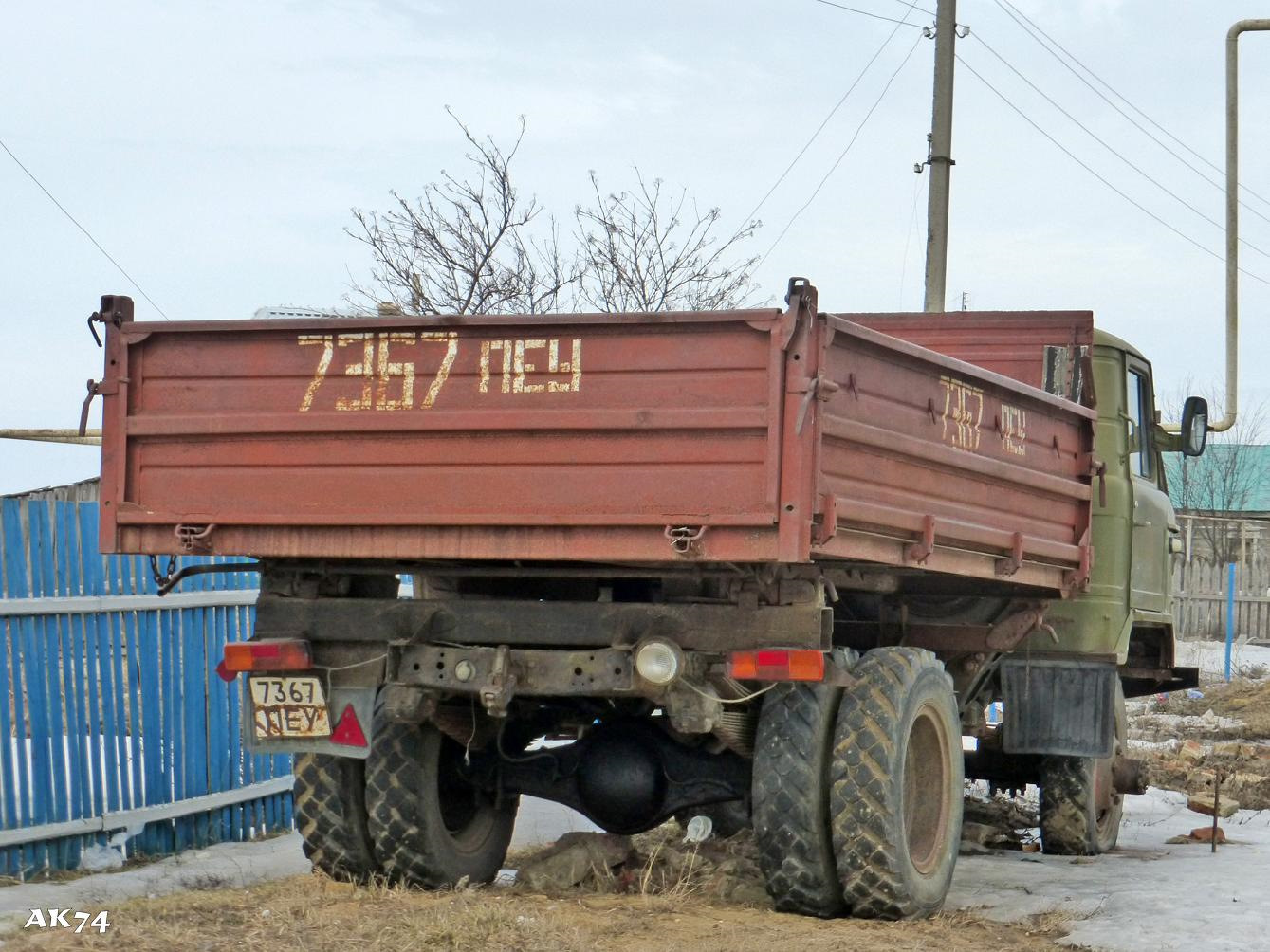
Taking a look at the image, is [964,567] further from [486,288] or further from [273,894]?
[486,288]

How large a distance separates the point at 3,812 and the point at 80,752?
1.90ft

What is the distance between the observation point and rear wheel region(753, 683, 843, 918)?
6.23 metres

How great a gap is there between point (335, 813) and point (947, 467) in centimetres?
287

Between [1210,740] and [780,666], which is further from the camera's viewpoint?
A: [1210,740]

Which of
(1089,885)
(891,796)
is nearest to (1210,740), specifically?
(1089,885)

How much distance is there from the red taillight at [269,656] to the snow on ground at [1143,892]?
9.63 feet

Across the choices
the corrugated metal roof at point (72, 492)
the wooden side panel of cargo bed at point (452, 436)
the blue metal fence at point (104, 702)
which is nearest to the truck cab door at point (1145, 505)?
the wooden side panel of cargo bed at point (452, 436)

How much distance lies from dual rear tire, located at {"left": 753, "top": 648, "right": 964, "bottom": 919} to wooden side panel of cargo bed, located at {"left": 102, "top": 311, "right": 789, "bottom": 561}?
1027mm

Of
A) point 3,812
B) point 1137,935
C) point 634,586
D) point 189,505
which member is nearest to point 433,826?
point 634,586

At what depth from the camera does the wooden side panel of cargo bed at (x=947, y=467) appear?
19.2 feet

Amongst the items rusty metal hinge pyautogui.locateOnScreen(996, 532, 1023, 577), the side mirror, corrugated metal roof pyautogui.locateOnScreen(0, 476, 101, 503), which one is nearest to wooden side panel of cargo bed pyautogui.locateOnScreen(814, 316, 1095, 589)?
rusty metal hinge pyautogui.locateOnScreen(996, 532, 1023, 577)

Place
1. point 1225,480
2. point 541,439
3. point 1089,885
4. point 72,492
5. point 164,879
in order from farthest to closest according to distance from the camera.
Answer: point 1225,480 < point 72,492 < point 164,879 < point 1089,885 < point 541,439

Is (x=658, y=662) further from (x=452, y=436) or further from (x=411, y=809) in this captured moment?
(x=411, y=809)

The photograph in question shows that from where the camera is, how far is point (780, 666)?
5918mm
